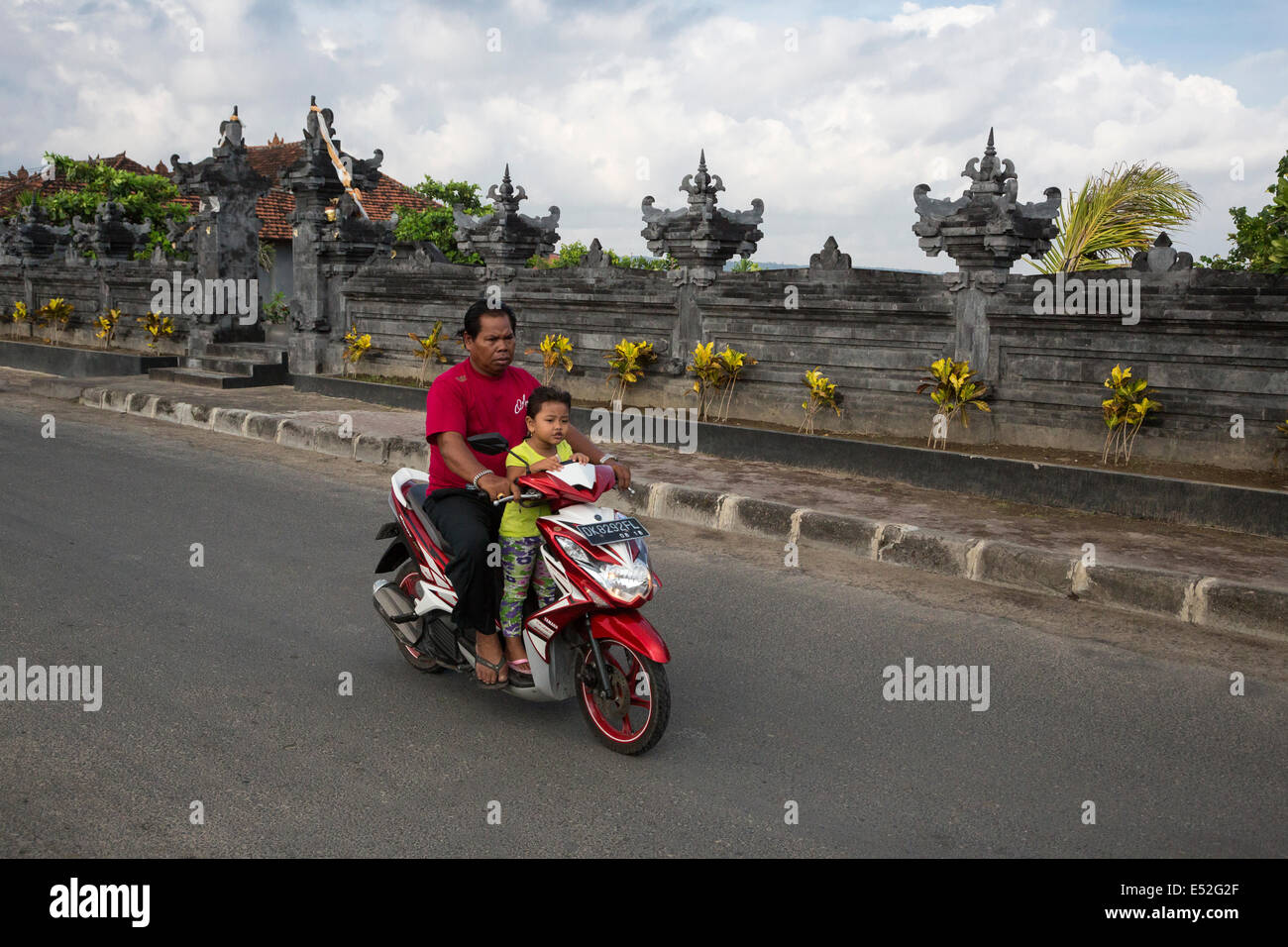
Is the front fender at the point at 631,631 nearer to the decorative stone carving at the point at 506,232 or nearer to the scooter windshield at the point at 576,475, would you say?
the scooter windshield at the point at 576,475

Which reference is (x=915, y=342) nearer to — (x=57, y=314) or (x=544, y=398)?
(x=544, y=398)

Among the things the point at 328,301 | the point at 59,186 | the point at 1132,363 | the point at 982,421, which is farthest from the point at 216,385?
the point at 59,186

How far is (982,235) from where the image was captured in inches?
371

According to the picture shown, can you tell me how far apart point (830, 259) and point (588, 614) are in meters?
7.26

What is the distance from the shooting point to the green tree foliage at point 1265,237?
834cm

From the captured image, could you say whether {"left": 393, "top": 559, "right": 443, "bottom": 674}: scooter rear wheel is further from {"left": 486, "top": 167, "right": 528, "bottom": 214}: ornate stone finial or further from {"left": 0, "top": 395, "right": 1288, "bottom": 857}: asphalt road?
{"left": 486, "top": 167, "right": 528, "bottom": 214}: ornate stone finial

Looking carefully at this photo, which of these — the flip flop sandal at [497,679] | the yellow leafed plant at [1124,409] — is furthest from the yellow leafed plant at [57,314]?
the flip flop sandal at [497,679]

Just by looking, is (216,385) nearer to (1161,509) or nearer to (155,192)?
(1161,509)

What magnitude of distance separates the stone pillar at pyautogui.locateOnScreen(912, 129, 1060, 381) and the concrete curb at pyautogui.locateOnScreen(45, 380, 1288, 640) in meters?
2.78

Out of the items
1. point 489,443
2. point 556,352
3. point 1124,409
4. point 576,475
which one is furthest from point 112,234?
point 576,475

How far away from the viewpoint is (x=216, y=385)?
51.0ft

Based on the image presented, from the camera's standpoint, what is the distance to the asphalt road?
352cm

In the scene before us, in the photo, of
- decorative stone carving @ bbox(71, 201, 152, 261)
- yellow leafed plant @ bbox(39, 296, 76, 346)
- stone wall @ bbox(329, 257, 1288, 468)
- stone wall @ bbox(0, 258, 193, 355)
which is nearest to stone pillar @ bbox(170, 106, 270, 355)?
stone wall @ bbox(0, 258, 193, 355)

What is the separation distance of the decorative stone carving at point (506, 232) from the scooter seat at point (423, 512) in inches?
363
